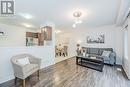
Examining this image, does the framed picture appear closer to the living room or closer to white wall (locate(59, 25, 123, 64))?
the living room

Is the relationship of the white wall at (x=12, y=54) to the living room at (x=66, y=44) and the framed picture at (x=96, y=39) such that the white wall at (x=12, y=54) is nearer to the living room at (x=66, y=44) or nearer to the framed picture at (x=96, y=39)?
the living room at (x=66, y=44)

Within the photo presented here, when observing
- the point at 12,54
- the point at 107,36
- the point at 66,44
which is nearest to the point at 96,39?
the point at 107,36

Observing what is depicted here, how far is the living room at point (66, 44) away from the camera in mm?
2975

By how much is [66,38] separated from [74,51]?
1517mm

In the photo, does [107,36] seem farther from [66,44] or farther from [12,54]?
[12,54]

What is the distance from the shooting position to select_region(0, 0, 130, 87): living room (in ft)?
9.76

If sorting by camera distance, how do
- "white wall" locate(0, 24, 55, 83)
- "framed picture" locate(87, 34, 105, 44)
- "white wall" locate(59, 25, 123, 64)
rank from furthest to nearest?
"framed picture" locate(87, 34, 105, 44), "white wall" locate(59, 25, 123, 64), "white wall" locate(0, 24, 55, 83)

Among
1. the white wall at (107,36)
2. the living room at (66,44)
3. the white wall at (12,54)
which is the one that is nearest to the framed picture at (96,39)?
the living room at (66,44)

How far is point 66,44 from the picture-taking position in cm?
892

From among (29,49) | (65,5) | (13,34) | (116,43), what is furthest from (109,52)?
(13,34)

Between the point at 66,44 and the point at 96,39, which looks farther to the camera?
the point at 66,44

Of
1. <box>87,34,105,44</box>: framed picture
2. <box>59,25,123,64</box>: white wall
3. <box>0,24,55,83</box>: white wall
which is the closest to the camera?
<box>0,24,55,83</box>: white wall

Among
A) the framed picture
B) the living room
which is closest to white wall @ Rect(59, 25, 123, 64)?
the living room

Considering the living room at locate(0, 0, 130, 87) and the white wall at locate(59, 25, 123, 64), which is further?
the white wall at locate(59, 25, 123, 64)
